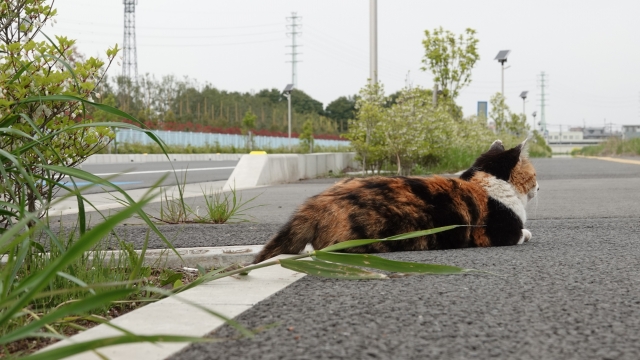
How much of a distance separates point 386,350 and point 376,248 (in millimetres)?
2304

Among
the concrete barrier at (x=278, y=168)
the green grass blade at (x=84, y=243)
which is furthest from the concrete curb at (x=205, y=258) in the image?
the concrete barrier at (x=278, y=168)

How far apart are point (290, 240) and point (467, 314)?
1.68 m

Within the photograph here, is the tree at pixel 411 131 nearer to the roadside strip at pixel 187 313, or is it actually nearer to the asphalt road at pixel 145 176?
the asphalt road at pixel 145 176

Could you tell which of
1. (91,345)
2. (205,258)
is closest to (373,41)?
(205,258)

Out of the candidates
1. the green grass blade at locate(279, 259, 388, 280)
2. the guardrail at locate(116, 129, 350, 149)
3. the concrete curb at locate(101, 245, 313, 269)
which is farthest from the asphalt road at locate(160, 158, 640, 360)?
the guardrail at locate(116, 129, 350, 149)

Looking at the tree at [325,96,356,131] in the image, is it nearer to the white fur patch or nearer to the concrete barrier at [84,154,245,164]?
the concrete barrier at [84,154,245,164]

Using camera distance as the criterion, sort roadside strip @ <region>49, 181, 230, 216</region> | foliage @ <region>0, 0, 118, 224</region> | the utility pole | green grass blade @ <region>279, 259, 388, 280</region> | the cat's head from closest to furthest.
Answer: green grass blade @ <region>279, 259, 388, 280</region> → foliage @ <region>0, 0, 118, 224</region> → the cat's head → roadside strip @ <region>49, 181, 230, 216</region> → the utility pole

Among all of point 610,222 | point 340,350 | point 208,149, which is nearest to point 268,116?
point 208,149

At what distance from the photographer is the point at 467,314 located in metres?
2.81

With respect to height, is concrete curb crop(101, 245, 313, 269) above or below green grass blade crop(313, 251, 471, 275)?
below

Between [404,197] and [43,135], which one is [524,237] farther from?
[43,135]

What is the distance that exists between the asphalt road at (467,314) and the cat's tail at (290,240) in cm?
53

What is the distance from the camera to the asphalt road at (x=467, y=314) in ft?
7.73

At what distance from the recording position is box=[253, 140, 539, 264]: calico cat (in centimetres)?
436
